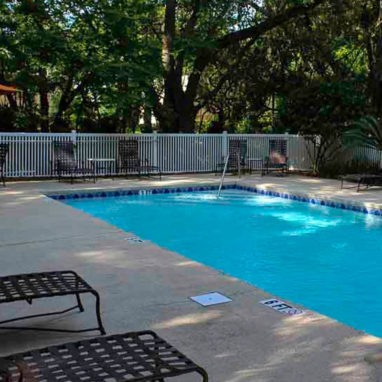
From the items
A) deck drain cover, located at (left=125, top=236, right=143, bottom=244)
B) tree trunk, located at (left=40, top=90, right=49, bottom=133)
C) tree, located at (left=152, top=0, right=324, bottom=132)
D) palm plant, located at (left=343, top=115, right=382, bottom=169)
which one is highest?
tree, located at (left=152, top=0, right=324, bottom=132)

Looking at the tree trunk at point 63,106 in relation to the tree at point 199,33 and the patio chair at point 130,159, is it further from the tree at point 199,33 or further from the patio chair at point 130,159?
the patio chair at point 130,159

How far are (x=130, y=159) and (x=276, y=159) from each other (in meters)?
4.07

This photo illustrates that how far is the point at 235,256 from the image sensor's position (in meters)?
7.48

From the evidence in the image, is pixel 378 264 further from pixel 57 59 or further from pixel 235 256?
pixel 57 59

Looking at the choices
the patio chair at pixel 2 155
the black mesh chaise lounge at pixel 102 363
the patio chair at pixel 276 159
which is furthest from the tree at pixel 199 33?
the black mesh chaise lounge at pixel 102 363

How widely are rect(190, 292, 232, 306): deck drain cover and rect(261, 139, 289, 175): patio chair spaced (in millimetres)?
11211

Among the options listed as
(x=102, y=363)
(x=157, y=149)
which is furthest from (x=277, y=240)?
(x=157, y=149)

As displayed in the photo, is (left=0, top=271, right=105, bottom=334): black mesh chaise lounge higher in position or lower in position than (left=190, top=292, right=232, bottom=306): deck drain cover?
higher

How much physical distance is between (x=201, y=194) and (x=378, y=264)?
639 cm

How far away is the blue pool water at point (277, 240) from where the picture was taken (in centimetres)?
586

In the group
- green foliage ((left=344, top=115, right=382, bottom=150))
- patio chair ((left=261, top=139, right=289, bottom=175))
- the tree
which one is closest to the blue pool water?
patio chair ((left=261, top=139, right=289, bottom=175))

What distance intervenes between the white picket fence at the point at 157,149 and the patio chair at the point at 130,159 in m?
0.25

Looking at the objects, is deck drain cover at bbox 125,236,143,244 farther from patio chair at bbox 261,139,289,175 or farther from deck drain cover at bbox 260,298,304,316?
patio chair at bbox 261,139,289,175

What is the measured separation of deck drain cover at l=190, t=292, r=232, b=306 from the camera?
4355mm
